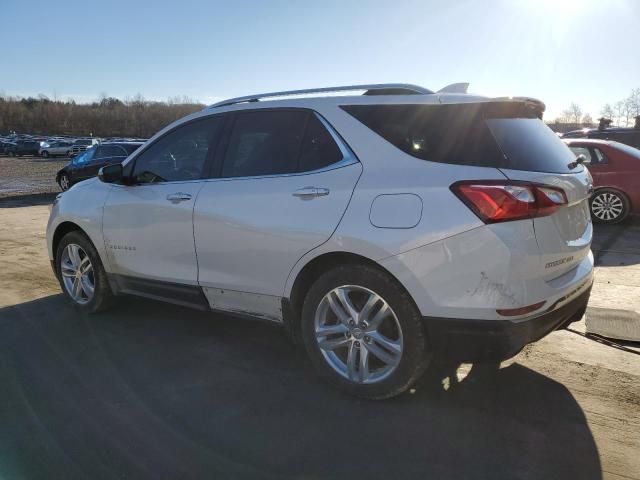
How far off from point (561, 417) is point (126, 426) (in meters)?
2.42

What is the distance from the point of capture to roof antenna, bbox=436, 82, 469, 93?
3396mm

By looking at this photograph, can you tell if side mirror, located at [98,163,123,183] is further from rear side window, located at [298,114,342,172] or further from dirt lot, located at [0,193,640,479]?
rear side window, located at [298,114,342,172]

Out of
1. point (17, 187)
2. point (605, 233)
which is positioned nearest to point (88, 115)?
point (17, 187)

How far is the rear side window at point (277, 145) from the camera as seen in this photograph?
3.33 meters

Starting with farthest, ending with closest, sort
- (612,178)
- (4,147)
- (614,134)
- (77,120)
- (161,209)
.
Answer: (77,120), (4,147), (614,134), (612,178), (161,209)

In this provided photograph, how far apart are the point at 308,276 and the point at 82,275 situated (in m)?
2.58

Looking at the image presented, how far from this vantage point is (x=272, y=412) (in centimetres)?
308

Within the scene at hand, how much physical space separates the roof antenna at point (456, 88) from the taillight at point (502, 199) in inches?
37.5

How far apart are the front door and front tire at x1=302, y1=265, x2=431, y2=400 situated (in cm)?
115

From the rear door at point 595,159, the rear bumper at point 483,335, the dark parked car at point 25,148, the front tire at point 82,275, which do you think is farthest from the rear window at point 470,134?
the dark parked car at point 25,148

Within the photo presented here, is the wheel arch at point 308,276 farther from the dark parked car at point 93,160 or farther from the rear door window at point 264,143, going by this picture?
the dark parked car at point 93,160

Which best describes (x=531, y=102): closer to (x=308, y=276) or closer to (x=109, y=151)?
(x=308, y=276)

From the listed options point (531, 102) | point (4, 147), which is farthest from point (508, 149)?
point (4, 147)

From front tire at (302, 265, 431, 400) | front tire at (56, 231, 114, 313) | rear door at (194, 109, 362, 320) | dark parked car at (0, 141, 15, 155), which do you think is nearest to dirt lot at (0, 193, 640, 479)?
front tire at (302, 265, 431, 400)
